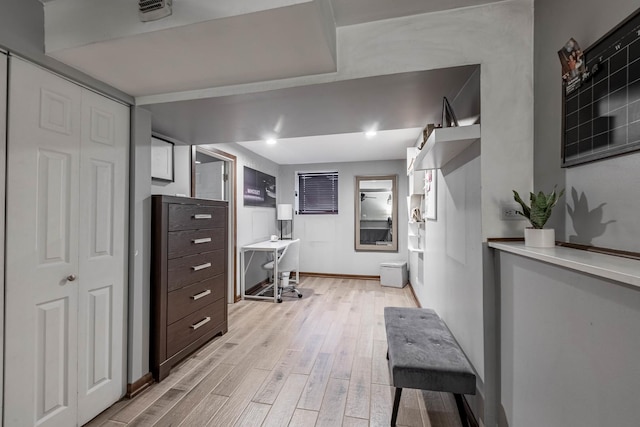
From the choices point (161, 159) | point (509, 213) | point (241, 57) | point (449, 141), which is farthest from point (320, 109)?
point (161, 159)

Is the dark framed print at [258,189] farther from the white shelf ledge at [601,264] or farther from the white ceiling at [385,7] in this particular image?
the white shelf ledge at [601,264]

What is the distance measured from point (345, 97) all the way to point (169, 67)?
106 centimetres

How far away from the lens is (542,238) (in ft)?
3.74

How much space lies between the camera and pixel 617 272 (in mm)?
640

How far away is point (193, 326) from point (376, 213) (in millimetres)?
3879

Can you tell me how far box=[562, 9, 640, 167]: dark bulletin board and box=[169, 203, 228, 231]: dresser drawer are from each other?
2.48m

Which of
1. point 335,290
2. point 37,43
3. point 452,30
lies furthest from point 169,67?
point 335,290

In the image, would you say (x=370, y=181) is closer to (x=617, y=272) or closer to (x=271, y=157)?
(x=271, y=157)

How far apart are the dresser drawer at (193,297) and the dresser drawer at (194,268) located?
52 mm

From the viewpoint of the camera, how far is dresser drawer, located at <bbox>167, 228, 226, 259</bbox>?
222 centimetres

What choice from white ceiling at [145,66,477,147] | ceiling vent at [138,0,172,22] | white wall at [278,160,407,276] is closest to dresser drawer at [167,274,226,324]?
white ceiling at [145,66,477,147]

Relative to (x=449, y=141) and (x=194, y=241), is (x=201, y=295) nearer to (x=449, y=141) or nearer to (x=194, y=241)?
(x=194, y=241)

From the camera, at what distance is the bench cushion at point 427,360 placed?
4.70 feet

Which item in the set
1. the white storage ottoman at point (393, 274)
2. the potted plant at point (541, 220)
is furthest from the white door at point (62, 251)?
the white storage ottoman at point (393, 274)
